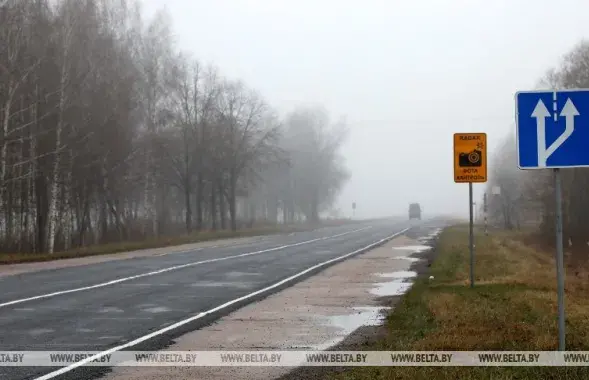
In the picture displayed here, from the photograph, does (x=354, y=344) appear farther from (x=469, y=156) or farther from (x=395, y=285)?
(x=395, y=285)

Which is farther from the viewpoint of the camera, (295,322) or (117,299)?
(117,299)

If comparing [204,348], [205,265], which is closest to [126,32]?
[205,265]

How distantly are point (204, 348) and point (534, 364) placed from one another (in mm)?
4036

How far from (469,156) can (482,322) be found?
551cm

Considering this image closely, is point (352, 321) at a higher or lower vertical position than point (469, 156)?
lower

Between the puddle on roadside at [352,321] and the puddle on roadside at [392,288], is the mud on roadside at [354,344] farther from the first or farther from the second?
the puddle on roadside at [392,288]

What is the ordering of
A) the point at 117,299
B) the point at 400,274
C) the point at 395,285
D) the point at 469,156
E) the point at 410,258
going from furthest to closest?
the point at 410,258 < the point at 400,274 < the point at 395,285 < the point at 469,156 < the point at 117,299

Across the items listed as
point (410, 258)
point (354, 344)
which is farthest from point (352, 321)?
point (410, 258)

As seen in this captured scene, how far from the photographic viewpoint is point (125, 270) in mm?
21547

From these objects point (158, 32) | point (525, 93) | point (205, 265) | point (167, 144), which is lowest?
point (205, 265)

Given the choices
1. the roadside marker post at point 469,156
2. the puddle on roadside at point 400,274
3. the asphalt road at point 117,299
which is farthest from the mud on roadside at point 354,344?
the puddle on roadside at point 400,274

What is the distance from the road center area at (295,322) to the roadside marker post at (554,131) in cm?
337

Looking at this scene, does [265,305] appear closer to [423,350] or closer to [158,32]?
[423,350]

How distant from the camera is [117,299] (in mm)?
14336
